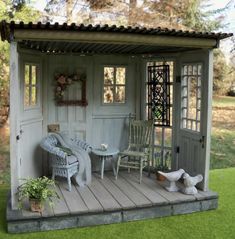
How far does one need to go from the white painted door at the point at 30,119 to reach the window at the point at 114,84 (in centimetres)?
123

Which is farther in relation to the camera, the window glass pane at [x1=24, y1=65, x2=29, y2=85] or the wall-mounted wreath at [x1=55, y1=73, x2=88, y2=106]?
the wall-mounted wreath at [x1=55, y1=73, x2=88, y2=106]

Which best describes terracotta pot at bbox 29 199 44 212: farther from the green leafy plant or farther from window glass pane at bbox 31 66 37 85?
window glass pane at bbox 31 66 37 85

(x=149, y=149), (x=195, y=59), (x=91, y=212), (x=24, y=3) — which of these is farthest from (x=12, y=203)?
(x=24, y=3)

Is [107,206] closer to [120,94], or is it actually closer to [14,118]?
[14,118]

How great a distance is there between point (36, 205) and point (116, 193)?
1.26 meters

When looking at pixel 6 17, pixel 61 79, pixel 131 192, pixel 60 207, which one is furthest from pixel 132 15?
pixel 60 207

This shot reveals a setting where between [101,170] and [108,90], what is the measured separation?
1477 millimetres

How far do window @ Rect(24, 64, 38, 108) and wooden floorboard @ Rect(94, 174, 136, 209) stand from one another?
1664mm

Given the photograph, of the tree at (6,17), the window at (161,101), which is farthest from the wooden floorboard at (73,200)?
the tree at (6,17)

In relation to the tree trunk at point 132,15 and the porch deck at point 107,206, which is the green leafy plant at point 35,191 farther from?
the tree trunk at point 132,15

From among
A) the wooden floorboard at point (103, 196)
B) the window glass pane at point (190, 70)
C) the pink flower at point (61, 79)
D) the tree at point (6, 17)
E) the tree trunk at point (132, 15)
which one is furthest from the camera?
the tree trunk at point (132, 15)

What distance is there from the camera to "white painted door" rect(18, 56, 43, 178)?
5309mm

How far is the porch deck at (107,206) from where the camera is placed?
4422 millimetres

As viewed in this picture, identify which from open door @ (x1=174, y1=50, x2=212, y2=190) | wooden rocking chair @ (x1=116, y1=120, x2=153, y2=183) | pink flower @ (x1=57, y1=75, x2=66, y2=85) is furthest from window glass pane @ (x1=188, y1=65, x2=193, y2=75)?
pink flower @ (x1=57, y1=75, x2=66, y2=85)
